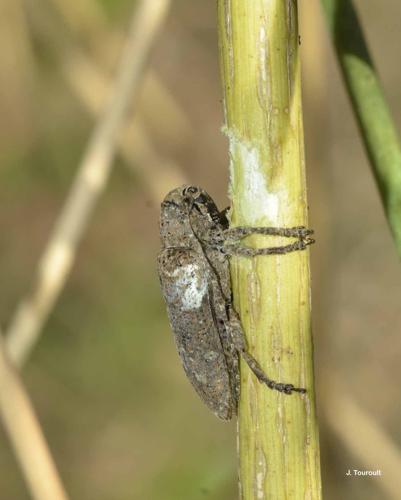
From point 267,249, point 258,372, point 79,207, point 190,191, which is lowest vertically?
point 258,372

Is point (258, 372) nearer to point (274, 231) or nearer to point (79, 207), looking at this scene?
point (274, 231)

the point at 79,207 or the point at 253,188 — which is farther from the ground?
the point at 79,207

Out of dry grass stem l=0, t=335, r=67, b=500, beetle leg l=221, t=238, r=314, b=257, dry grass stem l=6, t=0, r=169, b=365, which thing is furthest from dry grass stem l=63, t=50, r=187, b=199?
beetle leg l=221, t=238, r=314, b=257

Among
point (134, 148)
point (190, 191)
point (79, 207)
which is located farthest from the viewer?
point (134, 148)

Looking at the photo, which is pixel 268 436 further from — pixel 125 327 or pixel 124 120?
pixel 125 327

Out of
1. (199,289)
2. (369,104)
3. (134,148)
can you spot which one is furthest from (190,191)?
(369,104)

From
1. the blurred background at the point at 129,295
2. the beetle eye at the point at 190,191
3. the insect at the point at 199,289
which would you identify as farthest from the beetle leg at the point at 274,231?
the blurred background at the point at 129,295

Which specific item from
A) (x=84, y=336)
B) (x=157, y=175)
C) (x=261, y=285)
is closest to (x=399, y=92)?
(x=157, y=175)
